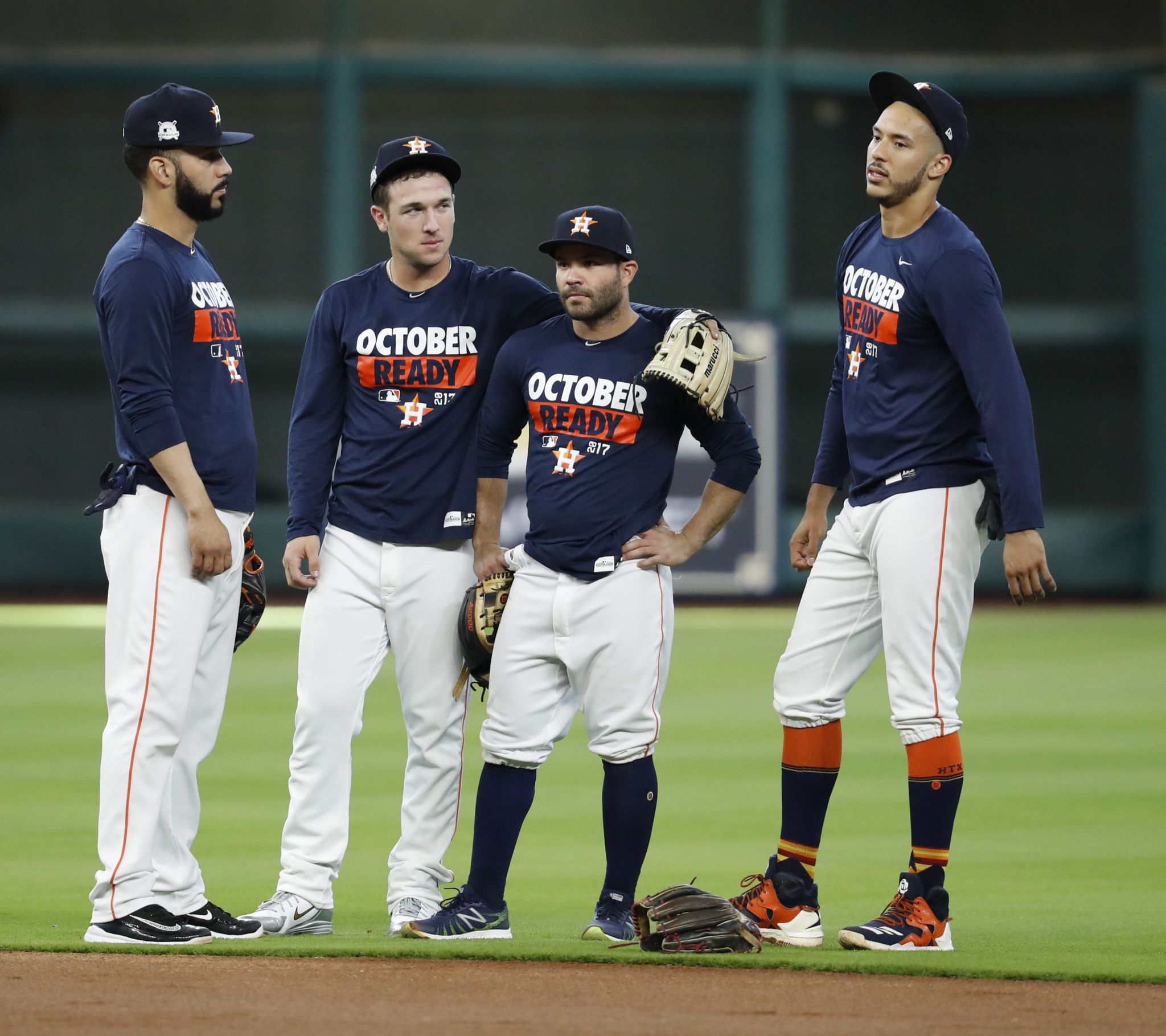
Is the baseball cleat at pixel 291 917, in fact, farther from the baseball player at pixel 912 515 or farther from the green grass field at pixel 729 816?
the baseball player at pixel 912 515

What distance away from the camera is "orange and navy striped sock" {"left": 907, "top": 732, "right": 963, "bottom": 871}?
531 centimetres

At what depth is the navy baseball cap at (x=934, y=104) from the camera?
5.41m

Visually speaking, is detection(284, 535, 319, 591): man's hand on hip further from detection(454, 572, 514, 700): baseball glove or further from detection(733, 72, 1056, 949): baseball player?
detection(733, 72, 1056, 949): baseball player

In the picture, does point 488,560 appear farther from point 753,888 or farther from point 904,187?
point 904,187

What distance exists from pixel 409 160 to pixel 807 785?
2221 millimetres

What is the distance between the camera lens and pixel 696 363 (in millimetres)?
5270

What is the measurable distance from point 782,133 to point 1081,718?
11.0 meters

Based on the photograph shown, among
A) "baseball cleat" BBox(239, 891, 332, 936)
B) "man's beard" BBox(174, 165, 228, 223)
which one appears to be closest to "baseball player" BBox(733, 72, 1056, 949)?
"baseball cleat" BBox(239, 891, 332, 936)

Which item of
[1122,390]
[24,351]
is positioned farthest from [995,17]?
[24,351]

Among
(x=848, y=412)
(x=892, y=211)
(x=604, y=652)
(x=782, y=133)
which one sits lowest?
(x=604, y=652)

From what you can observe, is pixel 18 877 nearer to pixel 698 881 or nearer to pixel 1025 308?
pixel 698 881

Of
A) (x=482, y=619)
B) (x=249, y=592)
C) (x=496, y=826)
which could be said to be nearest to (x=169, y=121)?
(x=249, y=592)

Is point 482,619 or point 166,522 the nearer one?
point 166,522

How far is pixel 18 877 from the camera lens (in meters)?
6.53
